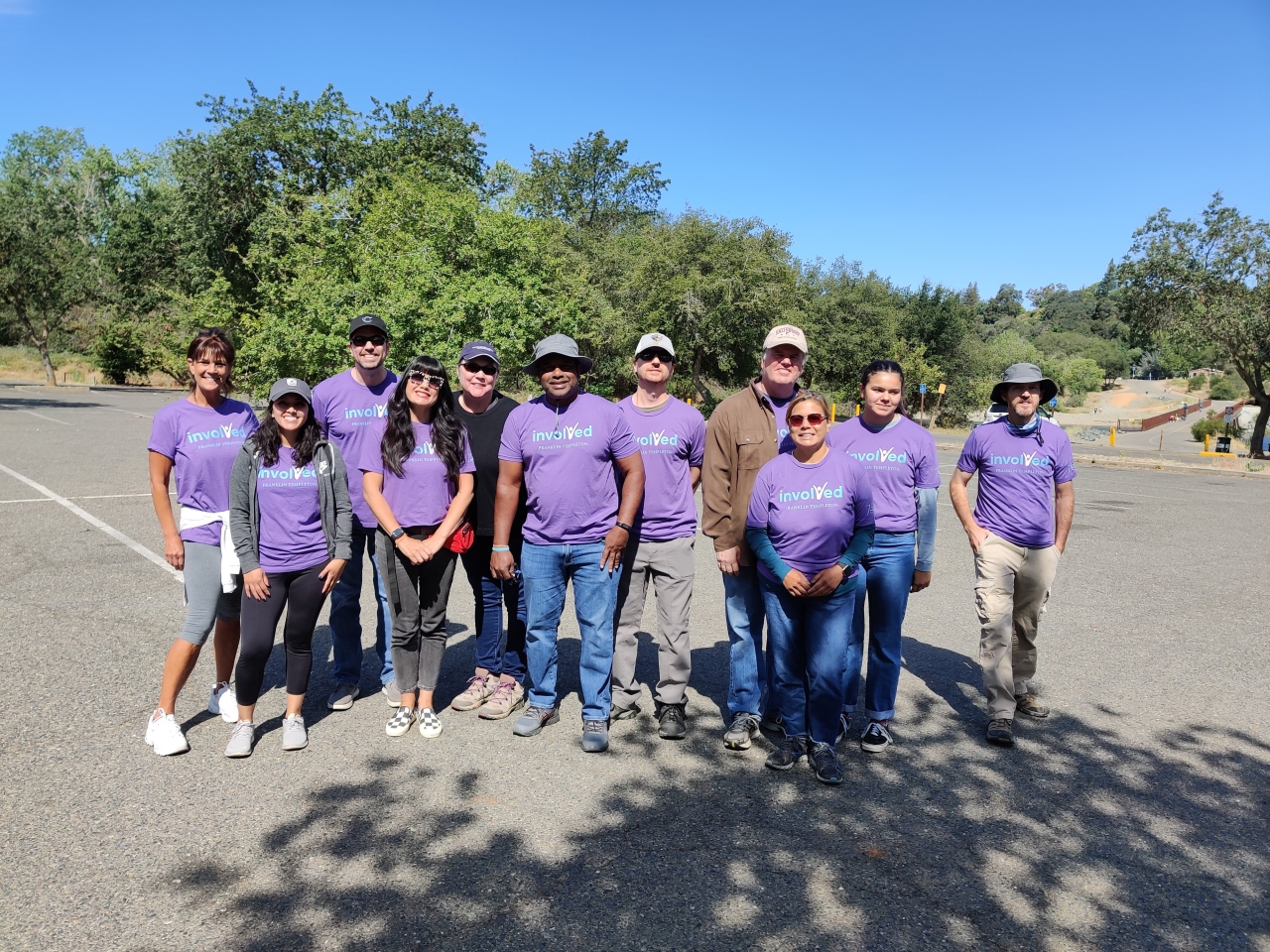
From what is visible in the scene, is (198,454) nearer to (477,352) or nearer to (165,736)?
(165,736)

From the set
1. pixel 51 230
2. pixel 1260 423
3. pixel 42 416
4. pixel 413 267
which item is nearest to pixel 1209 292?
pixel 1260 423

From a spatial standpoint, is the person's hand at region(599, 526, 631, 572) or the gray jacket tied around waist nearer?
the gray jacket tied around waist

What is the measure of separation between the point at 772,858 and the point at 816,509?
149 cm

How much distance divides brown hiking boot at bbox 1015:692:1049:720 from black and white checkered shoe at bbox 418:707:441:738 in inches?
126

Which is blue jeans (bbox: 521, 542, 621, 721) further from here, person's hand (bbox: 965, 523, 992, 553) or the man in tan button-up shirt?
person's hand (bbox: 965, 523, 992, 553)

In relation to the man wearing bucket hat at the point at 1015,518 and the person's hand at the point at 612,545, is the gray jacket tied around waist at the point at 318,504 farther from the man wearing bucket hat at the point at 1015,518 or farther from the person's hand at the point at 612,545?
the man wearing bucket hat at the point at 1015,518

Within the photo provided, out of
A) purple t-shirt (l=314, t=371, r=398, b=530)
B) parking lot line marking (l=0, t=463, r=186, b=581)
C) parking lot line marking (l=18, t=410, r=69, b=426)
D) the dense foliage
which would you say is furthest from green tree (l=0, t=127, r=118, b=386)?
purple t-shirt (l=314, t=371, r=398, b=530)

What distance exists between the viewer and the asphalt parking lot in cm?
281

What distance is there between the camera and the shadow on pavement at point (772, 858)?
9.16ft

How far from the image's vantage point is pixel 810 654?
401cm

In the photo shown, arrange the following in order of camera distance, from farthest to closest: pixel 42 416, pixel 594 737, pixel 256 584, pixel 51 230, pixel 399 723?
pixel 51 230 → pixel 42 416 → pixel 399 723 → pixel 594 737 → pixel 256 584

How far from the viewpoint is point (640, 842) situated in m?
3.32

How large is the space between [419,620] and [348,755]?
736 millimetres

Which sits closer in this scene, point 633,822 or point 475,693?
point 633,822
